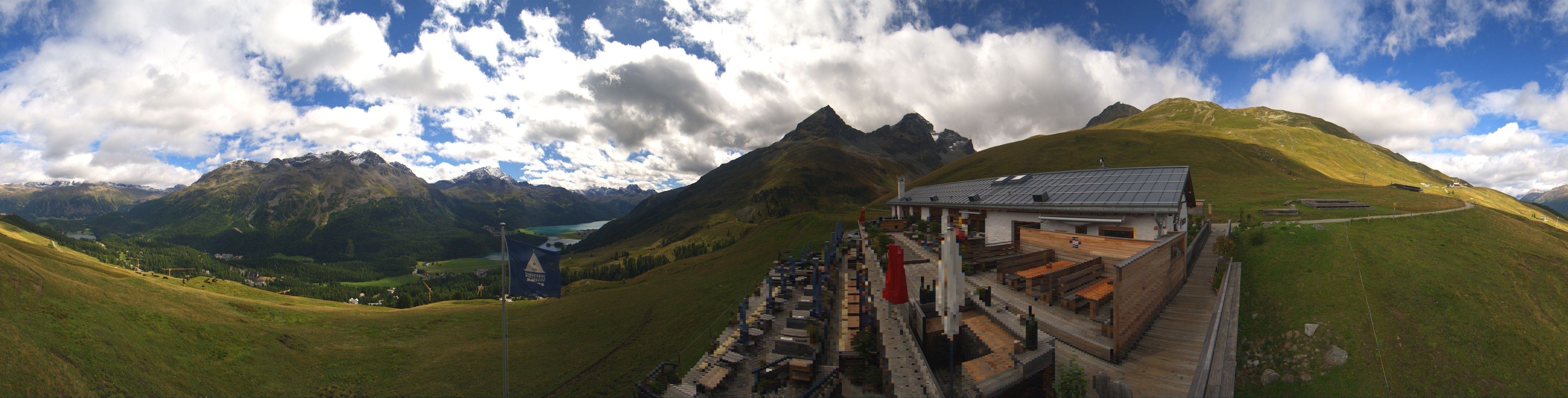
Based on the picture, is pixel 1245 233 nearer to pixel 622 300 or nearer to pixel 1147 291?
pixel 1147 291

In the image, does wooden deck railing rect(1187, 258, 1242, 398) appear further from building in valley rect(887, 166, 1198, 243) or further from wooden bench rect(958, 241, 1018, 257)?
wooden bench rect(958, 241, 1018, 257)

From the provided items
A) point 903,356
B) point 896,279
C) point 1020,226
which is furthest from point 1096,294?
point 1020,226

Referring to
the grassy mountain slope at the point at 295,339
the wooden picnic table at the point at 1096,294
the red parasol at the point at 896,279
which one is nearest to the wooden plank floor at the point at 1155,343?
the wooden picnic table at the point at 1096,294

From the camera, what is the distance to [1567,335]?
14070 mm

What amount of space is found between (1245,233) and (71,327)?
61.4 m

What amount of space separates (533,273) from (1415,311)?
28014mm

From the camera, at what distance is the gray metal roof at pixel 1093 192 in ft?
63.4

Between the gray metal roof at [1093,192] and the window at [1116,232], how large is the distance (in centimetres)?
84

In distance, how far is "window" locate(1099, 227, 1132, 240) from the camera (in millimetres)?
19531

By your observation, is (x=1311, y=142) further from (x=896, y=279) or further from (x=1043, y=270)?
(x=896, y=279)

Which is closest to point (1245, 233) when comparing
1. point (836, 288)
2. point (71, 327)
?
point (836, 288)

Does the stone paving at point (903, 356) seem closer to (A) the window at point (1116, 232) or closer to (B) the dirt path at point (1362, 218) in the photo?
(A) the window at point (1116, 232)

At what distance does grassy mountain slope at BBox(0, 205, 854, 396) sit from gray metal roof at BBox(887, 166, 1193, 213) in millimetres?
22446

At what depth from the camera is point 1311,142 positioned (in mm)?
105812
